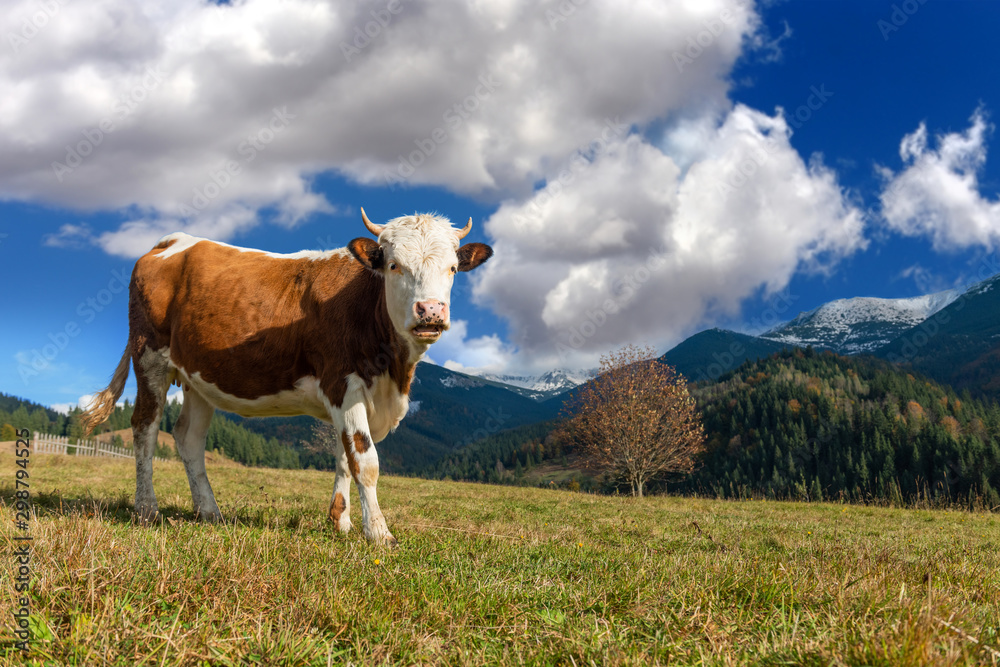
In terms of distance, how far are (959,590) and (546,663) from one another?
3398 mm

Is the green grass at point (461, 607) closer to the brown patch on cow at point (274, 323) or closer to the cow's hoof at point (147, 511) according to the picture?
the cow's hoof at point (147, 511)

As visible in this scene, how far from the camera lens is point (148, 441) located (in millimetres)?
8117

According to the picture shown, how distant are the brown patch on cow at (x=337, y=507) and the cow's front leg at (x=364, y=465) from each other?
53 centimetres

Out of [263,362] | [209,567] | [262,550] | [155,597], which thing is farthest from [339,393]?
[155,597]

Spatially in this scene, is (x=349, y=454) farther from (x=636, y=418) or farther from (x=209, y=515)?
(x=636, y=418)

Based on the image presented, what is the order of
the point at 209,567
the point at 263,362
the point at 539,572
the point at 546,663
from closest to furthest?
1. the point at 546,663
2. the point at 209,567
3. the point at 539,572
4. the point at 263,362

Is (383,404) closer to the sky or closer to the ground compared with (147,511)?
closer to the sky

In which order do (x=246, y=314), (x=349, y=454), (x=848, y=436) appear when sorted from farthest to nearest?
(x=848, y=436) → (x=246, y=314) → (x=349, y=454)

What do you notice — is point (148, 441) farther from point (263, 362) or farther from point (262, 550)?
point (262, 550)

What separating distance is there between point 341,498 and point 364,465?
872mm

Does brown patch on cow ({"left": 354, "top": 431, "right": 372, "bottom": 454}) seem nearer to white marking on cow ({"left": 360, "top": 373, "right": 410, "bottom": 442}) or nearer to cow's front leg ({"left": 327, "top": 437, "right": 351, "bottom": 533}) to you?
cow's front leg ({"left": 327, "top": 437, "right": 351, "bottom": 533})

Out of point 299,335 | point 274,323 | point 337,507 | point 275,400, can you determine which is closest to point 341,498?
point 337,507

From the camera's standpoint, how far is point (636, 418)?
42.3 meters

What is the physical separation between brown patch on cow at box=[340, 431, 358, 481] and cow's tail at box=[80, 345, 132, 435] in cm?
448
